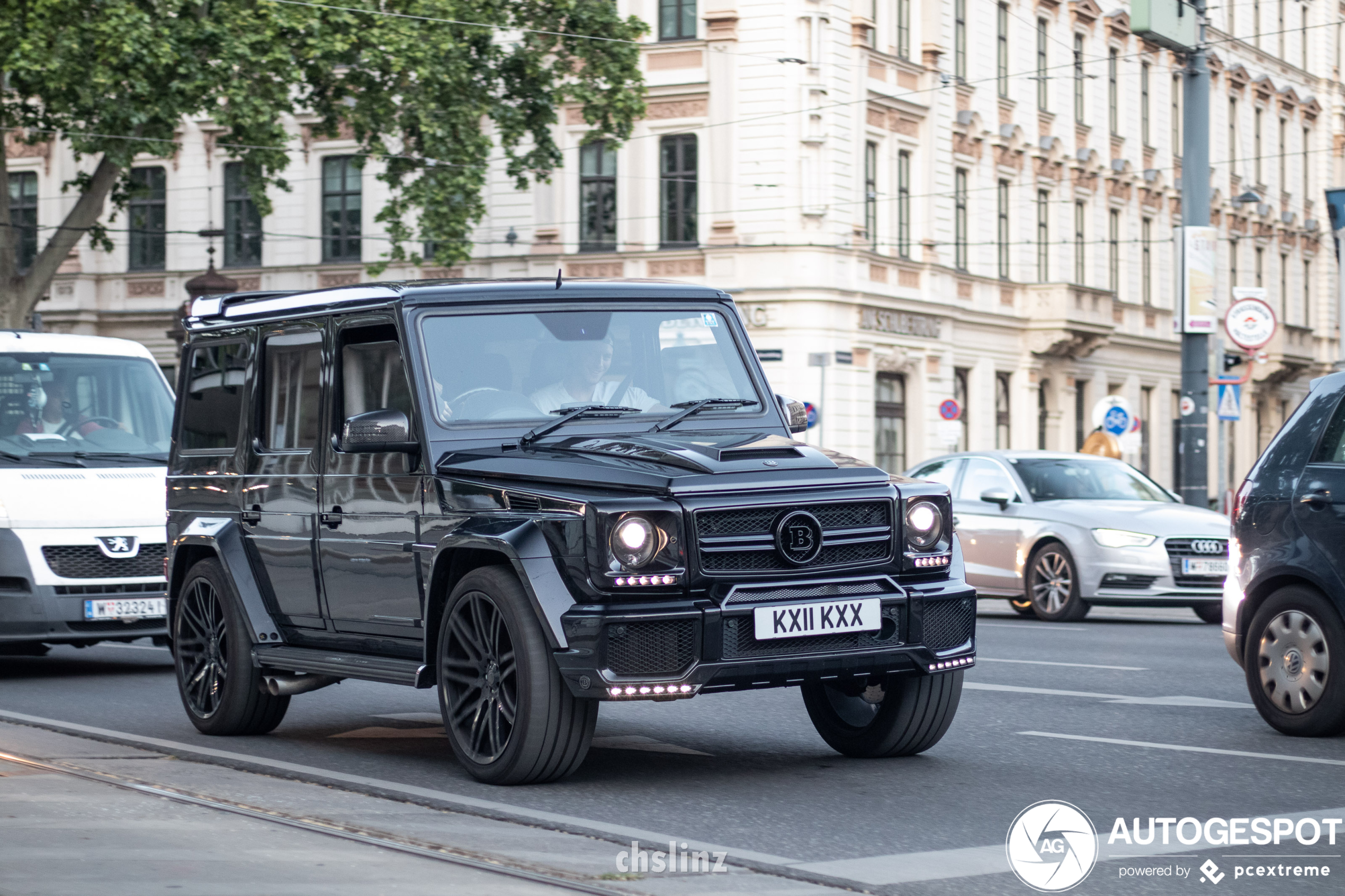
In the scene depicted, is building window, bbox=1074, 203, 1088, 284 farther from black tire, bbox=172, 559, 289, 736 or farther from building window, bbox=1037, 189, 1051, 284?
black tire, bbox=172, 559, 289, 736

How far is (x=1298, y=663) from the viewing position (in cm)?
934

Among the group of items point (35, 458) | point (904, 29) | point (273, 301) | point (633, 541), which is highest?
point (904, 29)

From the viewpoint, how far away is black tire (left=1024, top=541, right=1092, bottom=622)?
61.7ft

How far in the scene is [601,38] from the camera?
34.4 meters

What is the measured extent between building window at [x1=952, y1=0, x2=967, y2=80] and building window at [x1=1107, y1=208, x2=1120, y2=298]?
27.5 feet

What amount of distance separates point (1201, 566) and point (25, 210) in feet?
122

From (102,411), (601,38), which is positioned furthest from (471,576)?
(601,38)

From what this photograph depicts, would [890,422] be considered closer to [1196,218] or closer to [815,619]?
[1196,218]

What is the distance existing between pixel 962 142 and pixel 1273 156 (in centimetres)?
2198

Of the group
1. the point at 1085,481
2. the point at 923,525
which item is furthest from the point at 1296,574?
the point at 1085,481

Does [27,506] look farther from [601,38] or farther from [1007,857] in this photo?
[601,38]

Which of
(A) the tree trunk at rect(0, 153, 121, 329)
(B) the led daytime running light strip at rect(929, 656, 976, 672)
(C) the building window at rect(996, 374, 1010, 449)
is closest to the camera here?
(B) the led daytime running light strip at rect(929, 656, 976, 672)

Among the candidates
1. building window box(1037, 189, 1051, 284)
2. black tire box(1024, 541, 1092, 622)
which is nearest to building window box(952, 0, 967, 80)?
building window box(1037, 189, 1051, 284)

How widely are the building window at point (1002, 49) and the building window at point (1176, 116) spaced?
34.2 feet
